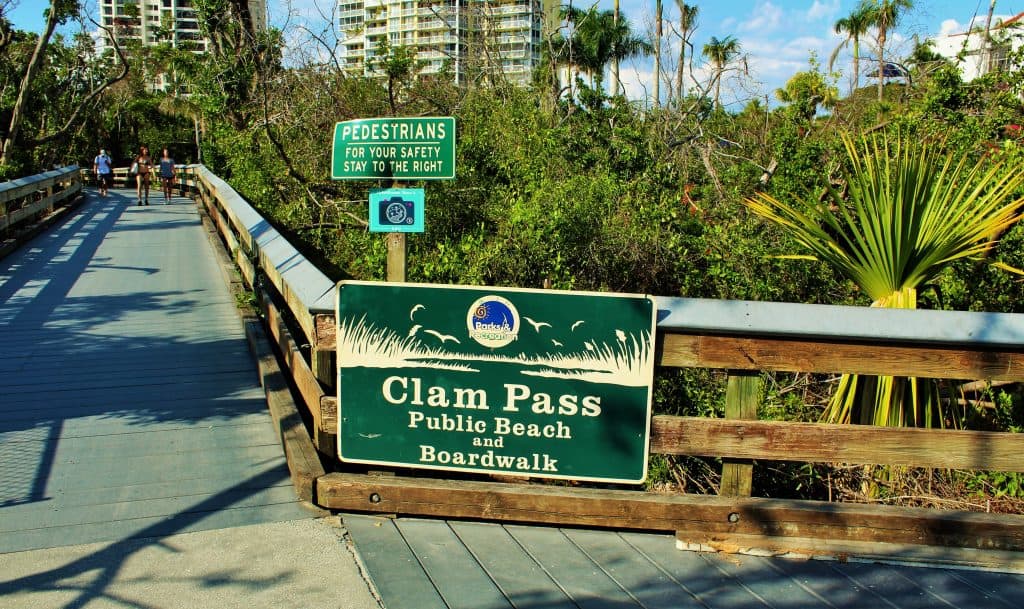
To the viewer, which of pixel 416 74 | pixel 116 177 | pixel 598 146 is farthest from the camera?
pixel 116 177

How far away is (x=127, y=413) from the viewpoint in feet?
18.5

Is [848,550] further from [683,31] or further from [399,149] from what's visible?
[683,31]

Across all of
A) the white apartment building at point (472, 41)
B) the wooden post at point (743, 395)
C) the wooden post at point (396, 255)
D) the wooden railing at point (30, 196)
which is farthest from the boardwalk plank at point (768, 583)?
the wooden railing at point (30, 196)

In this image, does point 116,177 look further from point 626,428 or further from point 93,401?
point 626,428

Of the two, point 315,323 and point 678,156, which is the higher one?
point 678,156

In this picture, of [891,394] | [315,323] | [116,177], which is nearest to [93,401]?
[315,323]

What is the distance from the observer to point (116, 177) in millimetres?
35812

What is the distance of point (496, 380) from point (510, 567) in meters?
0.84

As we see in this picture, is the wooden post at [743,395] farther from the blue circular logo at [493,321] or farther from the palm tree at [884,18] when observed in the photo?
the palm tree at [884,18]

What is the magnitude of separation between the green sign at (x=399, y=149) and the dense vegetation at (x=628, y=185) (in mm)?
1982

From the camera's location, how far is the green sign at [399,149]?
16.0ft

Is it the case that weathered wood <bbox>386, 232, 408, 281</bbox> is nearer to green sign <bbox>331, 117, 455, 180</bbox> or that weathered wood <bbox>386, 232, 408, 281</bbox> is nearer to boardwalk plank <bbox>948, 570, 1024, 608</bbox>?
green sign <bbox>331, 117, 455, 180</bbox>

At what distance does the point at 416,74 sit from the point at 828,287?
29.9 feet

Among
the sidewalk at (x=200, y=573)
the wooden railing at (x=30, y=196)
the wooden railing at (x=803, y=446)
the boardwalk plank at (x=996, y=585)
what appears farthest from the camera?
the wooden railing at (x=30, y=196)
